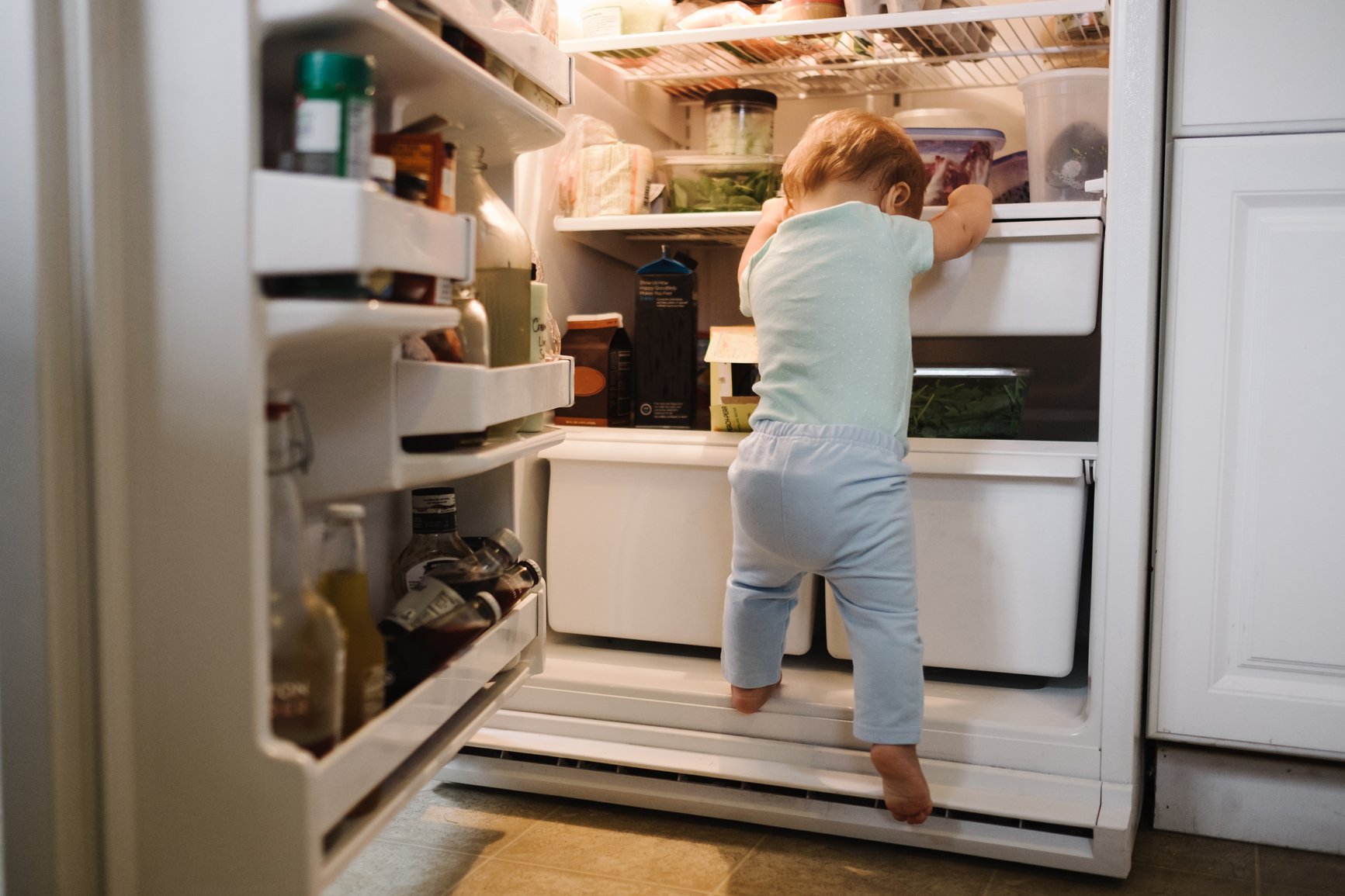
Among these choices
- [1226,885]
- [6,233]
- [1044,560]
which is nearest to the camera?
[6,233]

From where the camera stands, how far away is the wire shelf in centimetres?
149

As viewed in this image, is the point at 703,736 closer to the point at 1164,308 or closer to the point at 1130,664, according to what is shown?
the point at 1130,664

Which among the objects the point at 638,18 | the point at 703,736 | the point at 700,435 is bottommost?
the point at 703,736

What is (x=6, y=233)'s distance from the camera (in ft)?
2.34

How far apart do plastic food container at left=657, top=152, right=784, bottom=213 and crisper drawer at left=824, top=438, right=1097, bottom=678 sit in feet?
1.55

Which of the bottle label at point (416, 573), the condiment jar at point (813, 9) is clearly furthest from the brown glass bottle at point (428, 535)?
the condiment jar at point (813, 9)

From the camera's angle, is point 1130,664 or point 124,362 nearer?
point 124,362

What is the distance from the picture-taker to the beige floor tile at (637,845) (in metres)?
1.33

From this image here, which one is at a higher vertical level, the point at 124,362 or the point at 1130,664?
the point at 124,362

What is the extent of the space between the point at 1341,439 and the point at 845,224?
65 centimetres

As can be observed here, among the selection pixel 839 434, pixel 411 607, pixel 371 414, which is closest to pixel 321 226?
pixel 371 414

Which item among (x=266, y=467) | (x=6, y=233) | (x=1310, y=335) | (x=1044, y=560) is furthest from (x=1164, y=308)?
(x=6, y=233)

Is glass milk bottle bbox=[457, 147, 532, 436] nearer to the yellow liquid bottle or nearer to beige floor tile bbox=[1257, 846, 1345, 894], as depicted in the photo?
the yellow liquid bottle

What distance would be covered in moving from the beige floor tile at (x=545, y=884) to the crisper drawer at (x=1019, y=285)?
A: 2.66 ft
